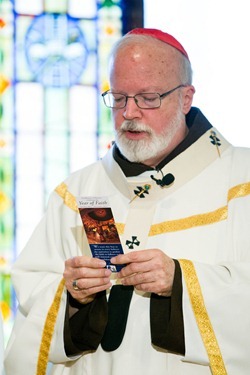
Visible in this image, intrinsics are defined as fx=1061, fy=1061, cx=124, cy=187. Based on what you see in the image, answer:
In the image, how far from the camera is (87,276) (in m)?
5.04

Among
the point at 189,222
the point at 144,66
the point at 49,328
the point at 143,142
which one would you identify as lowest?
the point at 49,328

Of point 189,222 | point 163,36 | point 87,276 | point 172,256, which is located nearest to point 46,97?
point 163,36

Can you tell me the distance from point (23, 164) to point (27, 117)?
14.5 inches

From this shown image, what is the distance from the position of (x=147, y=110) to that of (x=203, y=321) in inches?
45.7

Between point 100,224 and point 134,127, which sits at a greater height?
point 134,127

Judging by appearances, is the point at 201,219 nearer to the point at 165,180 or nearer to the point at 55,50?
the point at 165,180

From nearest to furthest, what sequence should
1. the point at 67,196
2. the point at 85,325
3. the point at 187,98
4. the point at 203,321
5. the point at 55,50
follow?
the point at 203,321 → the point at 85,325 → the point at 187,98 → the point at 67,196 → the point at 55,50

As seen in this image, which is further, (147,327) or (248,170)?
(248,170)

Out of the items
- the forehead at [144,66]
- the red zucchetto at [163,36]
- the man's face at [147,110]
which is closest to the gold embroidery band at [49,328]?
the man's face at [147,110]

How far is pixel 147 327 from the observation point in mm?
5320

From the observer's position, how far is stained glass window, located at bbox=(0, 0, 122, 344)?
8.09m

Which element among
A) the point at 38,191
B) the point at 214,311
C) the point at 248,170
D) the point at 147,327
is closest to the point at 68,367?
the point at 147,327

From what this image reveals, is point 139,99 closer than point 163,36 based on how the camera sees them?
Yes

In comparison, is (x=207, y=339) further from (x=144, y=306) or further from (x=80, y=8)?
(x=80, y=8)
